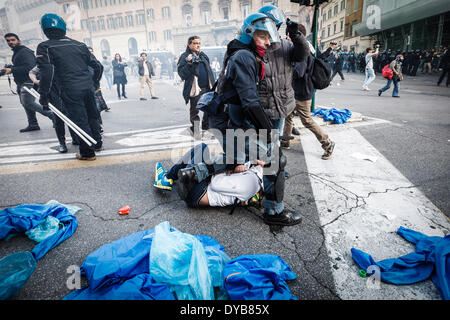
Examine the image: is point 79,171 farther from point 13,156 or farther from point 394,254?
point 394,254

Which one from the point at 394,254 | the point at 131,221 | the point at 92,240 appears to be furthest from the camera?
the point at 131,221

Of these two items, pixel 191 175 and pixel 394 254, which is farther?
pixel 191 175

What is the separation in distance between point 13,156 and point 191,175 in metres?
4.27

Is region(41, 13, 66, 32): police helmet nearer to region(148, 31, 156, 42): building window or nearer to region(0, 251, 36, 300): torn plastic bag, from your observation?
region(0, 251, 36, 300): torn plastic bag

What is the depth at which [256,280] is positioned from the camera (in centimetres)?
166

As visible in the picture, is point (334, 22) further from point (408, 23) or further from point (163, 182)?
point (163, 182)

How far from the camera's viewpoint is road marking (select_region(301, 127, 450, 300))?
180 cm

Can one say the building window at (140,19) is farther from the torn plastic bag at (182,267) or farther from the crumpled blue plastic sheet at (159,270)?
the torn plastic bag at (182,267)

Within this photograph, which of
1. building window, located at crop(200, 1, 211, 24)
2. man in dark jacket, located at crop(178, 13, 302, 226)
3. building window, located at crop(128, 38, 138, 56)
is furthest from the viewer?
building window, located at crop(128, 38, 138, 56)

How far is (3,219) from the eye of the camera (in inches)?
95.2

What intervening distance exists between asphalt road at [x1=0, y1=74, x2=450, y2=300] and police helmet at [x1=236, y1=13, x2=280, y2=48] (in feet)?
5.57

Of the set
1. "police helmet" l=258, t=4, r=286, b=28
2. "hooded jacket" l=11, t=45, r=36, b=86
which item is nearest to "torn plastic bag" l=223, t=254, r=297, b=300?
"police helmet" l=258, t=4, r=286, b=28
